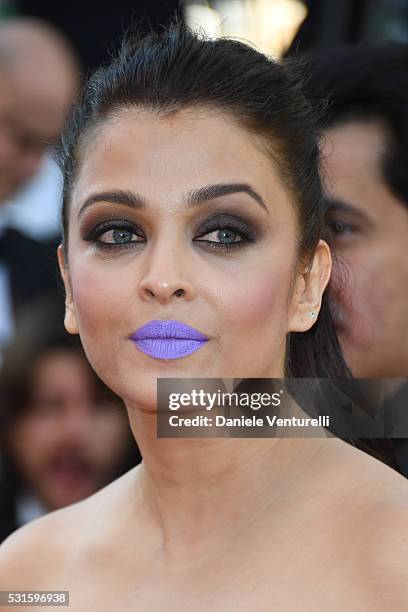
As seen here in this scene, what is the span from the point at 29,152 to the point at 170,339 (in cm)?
270

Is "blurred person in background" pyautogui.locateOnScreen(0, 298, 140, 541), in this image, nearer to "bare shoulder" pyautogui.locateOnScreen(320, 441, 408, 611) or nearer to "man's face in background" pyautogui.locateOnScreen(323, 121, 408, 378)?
"man's face in background" pyautogui.locateOnScreen(323, 121, 408, 378)

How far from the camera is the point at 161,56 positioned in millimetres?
2465

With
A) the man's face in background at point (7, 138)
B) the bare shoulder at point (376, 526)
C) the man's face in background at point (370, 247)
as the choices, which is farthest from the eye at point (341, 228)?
the man's face in background at point (7, 138)

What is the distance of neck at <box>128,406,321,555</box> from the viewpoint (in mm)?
2361

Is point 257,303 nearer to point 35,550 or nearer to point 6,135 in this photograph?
point 35,550

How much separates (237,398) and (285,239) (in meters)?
0.35

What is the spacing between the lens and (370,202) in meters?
3.10

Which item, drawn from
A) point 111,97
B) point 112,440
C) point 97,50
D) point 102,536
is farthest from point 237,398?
point 97,50

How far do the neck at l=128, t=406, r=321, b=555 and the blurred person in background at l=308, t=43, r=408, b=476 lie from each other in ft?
2.09

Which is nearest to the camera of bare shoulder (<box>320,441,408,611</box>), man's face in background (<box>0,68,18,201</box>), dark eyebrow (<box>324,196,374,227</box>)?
bare shoulder (<box>320,441,408,611</box>)

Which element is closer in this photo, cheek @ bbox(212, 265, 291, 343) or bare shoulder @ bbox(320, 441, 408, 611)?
bare shoulder @ bbox(320, 441, 408, 611)

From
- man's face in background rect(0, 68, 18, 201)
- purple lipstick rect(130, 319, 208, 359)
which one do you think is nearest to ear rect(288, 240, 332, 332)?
purple lipstick rect(130, 319, 208, 359)

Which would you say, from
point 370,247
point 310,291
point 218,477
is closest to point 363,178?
point 370,247

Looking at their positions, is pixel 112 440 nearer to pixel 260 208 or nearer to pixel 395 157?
pixel 395 157
